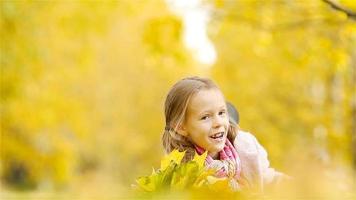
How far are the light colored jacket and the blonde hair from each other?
111 millimetres

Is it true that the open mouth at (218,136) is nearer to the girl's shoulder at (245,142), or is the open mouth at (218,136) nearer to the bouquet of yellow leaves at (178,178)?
the girl's shoulder at (245,142)

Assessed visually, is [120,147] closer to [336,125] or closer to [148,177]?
[336,125]

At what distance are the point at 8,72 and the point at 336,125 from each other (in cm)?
638

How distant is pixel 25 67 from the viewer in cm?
1827

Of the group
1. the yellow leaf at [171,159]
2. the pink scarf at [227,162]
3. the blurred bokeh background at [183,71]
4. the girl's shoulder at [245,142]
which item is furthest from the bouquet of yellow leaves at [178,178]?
the blurred bokeh background at [183,71]

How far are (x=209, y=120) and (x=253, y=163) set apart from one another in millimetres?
133

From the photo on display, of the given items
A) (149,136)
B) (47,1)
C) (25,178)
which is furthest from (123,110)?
(47,1)

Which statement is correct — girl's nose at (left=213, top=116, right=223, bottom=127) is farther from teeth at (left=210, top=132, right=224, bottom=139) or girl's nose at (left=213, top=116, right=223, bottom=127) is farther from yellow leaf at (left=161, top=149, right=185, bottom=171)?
yellow leaf at (left=161, top=149, right=185, bottom=171)

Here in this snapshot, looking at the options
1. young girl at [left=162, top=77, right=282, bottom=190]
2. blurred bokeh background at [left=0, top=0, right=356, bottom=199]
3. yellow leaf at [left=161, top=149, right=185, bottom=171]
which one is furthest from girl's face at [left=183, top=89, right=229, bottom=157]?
blurred bokeh background at [left=0, top=0, right=356, bottom=199]

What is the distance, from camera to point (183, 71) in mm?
30453

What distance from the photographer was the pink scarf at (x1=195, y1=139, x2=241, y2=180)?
6.18 feet

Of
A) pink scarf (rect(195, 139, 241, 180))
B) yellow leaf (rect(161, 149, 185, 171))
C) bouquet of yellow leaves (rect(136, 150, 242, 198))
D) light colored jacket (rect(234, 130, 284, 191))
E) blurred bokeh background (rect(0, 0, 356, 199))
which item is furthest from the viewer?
blurred bokeh background (rect(0, 0, 356, 199))

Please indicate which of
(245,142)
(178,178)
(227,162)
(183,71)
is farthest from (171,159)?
(183,71)

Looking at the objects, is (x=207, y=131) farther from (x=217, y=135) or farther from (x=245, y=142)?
(x=245, y=142)
